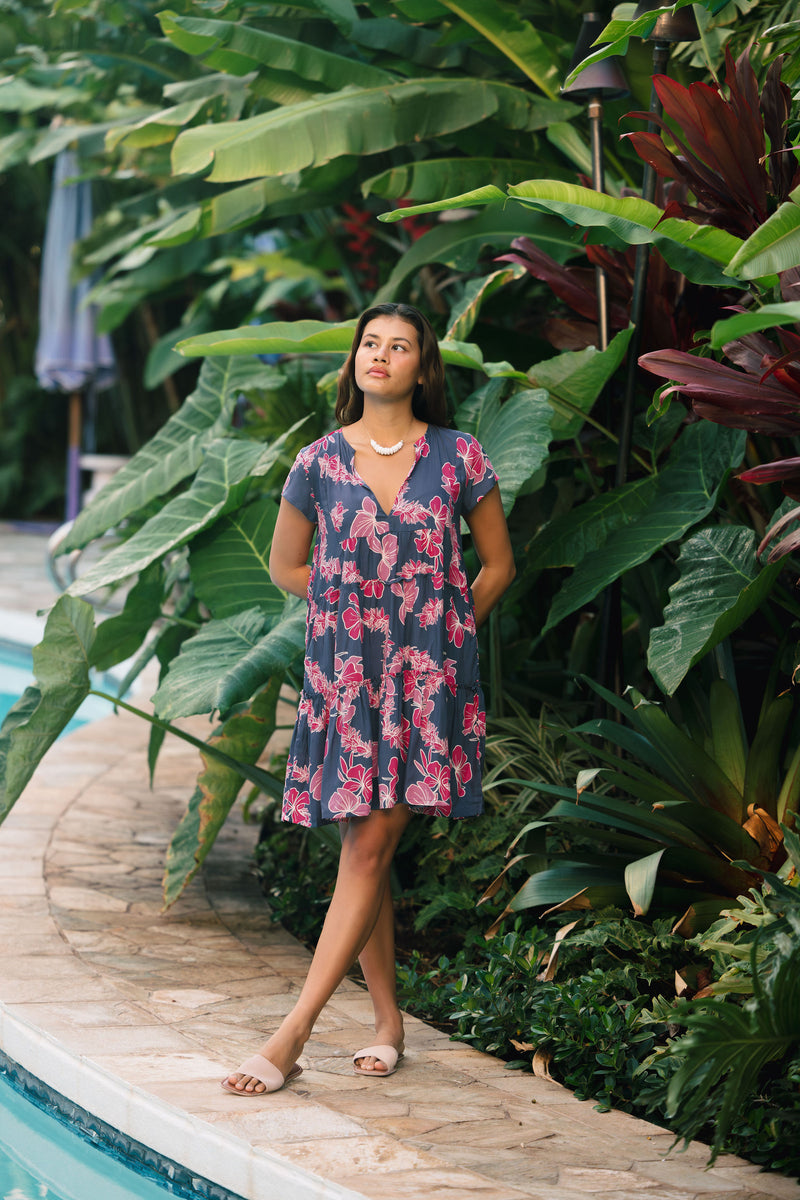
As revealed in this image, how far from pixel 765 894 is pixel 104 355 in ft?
30.5

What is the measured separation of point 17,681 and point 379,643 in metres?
6.06

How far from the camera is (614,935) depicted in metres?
2.76

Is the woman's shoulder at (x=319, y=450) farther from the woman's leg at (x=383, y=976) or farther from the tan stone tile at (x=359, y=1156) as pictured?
the tan stone tile at (x=359, y=1156)

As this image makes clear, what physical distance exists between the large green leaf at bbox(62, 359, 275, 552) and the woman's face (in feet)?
5.07

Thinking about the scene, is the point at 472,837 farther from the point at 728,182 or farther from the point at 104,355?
the point at 104,355

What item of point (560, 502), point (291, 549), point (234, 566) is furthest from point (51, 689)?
point (560, 502)

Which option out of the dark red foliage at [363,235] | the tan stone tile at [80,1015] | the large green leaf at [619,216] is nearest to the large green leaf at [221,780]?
the tan stone tile at [80,1015]

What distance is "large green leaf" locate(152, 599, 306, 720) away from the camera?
3.01 meters

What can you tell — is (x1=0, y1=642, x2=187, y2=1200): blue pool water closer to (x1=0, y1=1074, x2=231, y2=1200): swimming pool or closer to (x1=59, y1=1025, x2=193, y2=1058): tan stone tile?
(x1=0, y1=1074, x2=231, y2=1200): swimming pool

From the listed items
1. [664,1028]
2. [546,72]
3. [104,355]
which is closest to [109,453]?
[104,355]

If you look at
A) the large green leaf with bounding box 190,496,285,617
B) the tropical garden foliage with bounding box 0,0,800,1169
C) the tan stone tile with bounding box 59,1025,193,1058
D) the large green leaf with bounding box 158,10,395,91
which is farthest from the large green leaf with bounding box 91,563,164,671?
the large green leaf with bounding box 158,10,395,91

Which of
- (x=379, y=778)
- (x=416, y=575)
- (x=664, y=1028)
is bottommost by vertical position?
(x=664, y=1028)

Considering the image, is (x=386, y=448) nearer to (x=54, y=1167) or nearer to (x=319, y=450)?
(x=319, y=450)

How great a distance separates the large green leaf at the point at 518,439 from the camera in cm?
308
